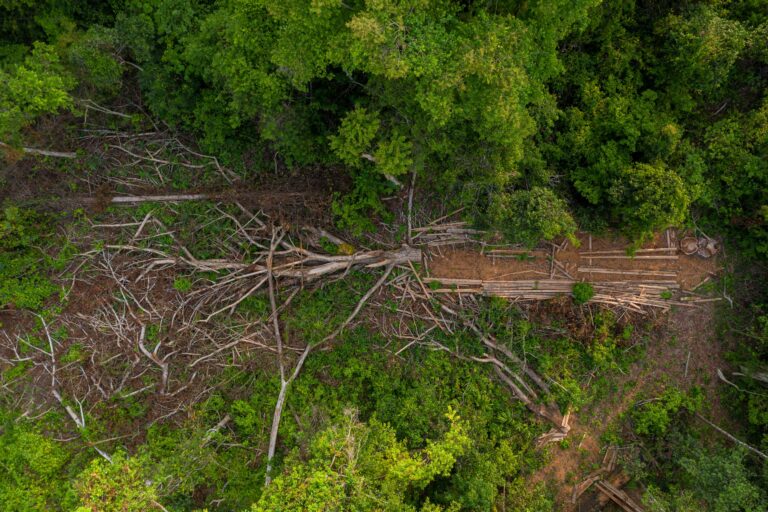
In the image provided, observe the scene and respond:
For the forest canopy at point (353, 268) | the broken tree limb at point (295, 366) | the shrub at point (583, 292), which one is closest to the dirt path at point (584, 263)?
the forest canopy at point (353, 268)

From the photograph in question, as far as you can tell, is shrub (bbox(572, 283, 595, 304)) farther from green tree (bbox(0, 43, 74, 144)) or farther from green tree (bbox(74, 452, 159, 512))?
green tree (bbox(0, 43, 74, 144))

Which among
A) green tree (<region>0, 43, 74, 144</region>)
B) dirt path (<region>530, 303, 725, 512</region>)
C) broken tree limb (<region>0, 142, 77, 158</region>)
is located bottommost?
dirt path (<region>530, 303, 725, 512</region>)

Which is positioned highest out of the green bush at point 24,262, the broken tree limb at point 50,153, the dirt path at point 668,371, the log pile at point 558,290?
the broken tree limb at point 50,153

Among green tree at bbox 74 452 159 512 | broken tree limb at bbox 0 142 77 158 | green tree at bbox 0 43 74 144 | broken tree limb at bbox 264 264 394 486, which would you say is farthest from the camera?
broken tree limb at bbox 0 142 77 158

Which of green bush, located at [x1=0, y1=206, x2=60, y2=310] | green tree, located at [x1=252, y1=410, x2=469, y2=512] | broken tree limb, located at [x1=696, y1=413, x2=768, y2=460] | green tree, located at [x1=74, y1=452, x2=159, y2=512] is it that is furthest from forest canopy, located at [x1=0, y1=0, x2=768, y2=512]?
green tree, located at [x1=74, y1=452, x2=159, y2=512]

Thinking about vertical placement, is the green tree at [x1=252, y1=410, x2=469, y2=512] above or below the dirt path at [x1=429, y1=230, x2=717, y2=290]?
below

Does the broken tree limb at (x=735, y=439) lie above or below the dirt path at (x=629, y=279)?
below

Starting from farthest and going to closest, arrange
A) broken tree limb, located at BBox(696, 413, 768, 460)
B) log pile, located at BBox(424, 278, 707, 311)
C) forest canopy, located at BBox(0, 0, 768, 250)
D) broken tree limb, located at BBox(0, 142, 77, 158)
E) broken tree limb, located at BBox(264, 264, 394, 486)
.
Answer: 1. broken tree limb, located at BBox(0, 142, 77, 158)
2. log pile, located at BBox(424, 278, 707, 311)
3. broken tree limb, located at BBox(264, 264, 394, 486)
4. broken tree limb, located at BBox(696, 413, 768, 460)
5. forest canopy, located at BBox(0, 0, 768, 250)

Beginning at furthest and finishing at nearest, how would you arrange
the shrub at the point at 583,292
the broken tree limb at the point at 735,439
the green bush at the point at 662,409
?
the green bush at the point at 662,409 < the shrub at the point at 583,292 < the broken tree limb at the point at 735,439

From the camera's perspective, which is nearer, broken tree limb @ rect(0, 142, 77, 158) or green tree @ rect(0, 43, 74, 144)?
A: green tree @ rect(0, 43, 74, 144)

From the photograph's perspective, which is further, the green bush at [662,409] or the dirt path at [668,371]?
the dirt path at [668,371]

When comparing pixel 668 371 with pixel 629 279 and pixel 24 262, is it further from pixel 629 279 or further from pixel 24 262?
pixel 24 262

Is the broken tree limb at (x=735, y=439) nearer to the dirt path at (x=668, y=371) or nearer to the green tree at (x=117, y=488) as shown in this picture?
the dirt path at (x=668, y=371)
